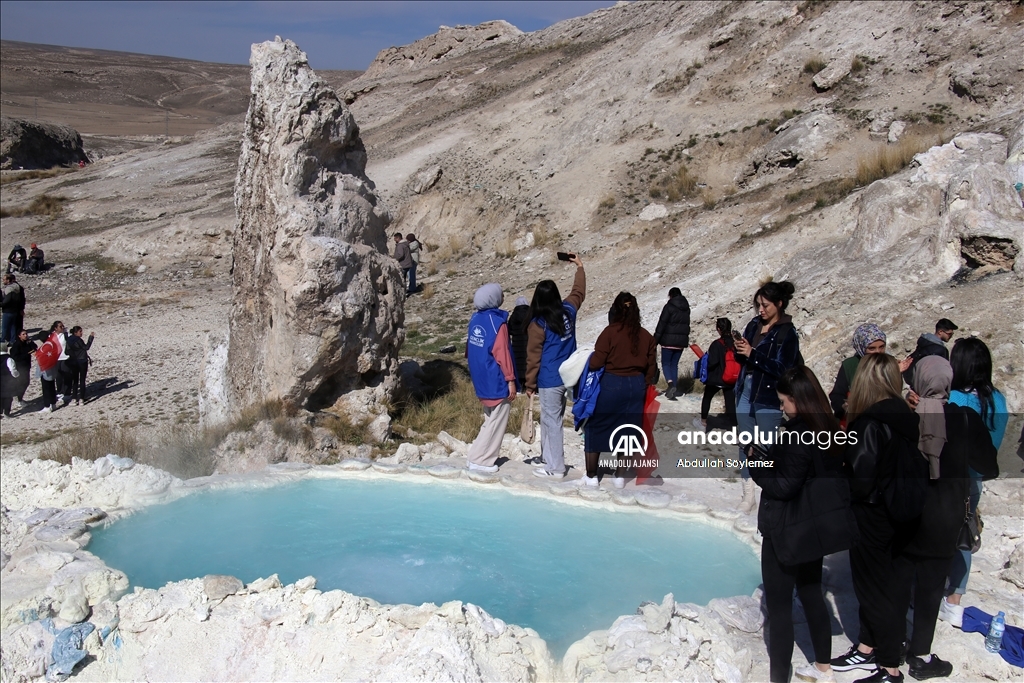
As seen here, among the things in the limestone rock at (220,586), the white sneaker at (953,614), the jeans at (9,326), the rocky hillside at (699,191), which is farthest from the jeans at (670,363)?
the jeans at (9,326)

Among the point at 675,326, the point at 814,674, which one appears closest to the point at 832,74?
the point at 675,326

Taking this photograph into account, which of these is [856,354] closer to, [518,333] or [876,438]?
[876,438]

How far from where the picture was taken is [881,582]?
404 cm

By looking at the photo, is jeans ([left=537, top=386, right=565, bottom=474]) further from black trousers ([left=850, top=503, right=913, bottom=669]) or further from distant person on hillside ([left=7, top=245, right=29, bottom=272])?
distant person on hillside ([left=7, top=245, right=29, bottom=272])

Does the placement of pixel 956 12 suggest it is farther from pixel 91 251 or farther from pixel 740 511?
pixel 91 251

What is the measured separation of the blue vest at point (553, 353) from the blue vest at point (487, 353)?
0.38 meters

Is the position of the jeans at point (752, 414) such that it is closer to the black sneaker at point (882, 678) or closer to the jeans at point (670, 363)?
the black sneaker at point (882, 678)

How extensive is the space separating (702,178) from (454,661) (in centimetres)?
1610

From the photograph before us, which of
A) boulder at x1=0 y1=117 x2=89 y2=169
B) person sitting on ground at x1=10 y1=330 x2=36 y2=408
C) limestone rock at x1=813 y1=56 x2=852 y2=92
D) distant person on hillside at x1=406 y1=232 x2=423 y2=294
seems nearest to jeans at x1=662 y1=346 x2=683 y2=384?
person sitting on ground at x1=10 y1=330 x2=36 y2=408

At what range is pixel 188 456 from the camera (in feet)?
25.6

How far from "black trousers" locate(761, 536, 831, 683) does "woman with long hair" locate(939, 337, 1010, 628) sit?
113cm

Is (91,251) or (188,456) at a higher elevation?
(91,251)

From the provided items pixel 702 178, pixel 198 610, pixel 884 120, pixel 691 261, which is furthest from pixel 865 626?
pixel 702 178

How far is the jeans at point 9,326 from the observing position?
1443cm
